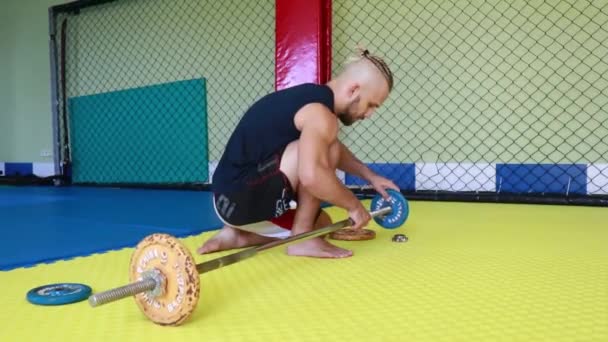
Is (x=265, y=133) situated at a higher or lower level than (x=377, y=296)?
higher

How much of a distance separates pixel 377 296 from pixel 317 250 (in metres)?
0.33

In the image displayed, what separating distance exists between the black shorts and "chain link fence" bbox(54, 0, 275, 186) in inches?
68.7

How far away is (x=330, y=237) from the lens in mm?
1430

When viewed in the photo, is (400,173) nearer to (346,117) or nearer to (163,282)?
(346,117)

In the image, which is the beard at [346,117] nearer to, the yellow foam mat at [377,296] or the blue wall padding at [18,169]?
the yellow foam mat at [377,296]

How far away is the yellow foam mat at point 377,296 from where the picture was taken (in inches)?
27.7

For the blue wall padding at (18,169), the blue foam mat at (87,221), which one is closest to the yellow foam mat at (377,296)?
the blue foam mat at (87,221)

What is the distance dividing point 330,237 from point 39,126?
3.28m

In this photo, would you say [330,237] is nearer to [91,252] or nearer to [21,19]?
[91,252]

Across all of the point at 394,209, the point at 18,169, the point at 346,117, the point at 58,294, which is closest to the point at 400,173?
the point at 394,209

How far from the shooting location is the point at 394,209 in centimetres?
134

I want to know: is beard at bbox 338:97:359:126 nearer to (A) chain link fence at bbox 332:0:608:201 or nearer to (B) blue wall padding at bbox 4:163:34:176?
(A) chain link fence at bbox 332:0:608:201

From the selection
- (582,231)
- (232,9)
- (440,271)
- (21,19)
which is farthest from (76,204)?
(21,19)

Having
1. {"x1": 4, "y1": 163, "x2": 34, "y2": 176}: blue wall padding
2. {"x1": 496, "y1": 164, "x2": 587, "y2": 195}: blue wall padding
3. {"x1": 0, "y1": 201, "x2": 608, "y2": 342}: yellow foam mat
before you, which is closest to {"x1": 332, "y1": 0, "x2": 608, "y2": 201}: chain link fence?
{"x1": 496, "y1": 164, "x2": 587, "y2": 195}: blue wall padding
